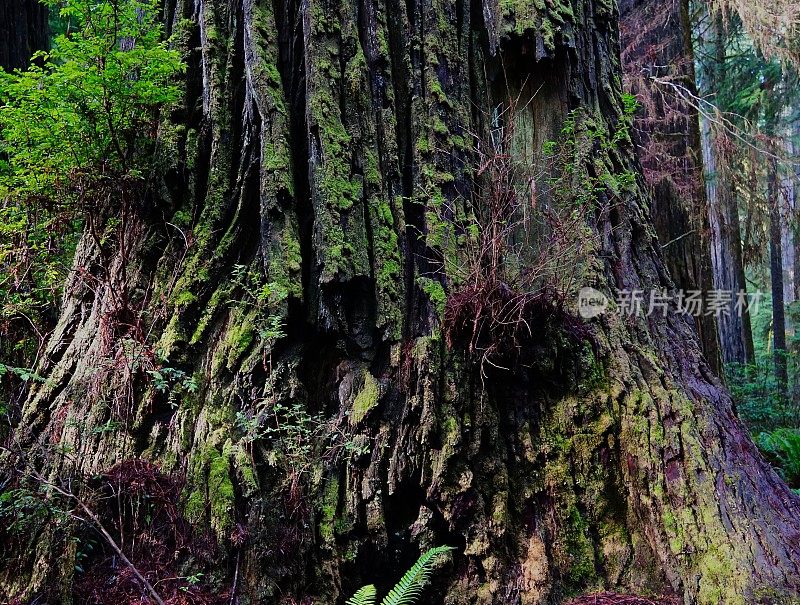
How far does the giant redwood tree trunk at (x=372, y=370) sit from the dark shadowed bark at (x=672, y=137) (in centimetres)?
360

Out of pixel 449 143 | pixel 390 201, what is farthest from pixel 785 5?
pixel 390 201

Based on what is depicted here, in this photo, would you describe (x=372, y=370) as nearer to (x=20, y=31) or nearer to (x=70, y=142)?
(x=70, y=142)

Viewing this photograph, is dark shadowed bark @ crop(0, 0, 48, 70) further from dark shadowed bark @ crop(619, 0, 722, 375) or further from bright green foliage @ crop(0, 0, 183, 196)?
dark shadowed bark @ crop(619, 0, 722, 375)

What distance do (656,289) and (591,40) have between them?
1.57 m

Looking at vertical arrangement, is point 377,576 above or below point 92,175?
below

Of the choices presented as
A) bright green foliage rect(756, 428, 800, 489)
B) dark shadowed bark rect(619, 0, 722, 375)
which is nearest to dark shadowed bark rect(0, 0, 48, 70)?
dark shadowed bark rect(619, 0, 722, 375)

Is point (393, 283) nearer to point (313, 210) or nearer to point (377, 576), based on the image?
point (313, 210)

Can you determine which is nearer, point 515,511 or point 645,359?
point 515,511

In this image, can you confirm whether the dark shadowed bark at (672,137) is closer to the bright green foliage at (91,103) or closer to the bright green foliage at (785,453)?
the bright green foliage at (785,453)

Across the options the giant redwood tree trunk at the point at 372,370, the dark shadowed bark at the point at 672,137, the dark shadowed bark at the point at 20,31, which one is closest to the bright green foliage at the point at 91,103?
the giant redwood tree trunk at the point at 372,370

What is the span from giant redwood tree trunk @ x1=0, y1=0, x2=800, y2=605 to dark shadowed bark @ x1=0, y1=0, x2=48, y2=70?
3619 mm

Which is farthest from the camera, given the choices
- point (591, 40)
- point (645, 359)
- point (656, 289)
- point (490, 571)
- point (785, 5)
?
point (785, 5)

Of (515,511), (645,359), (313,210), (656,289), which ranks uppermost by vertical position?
(313,210)

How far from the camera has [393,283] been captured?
313 centimetres
